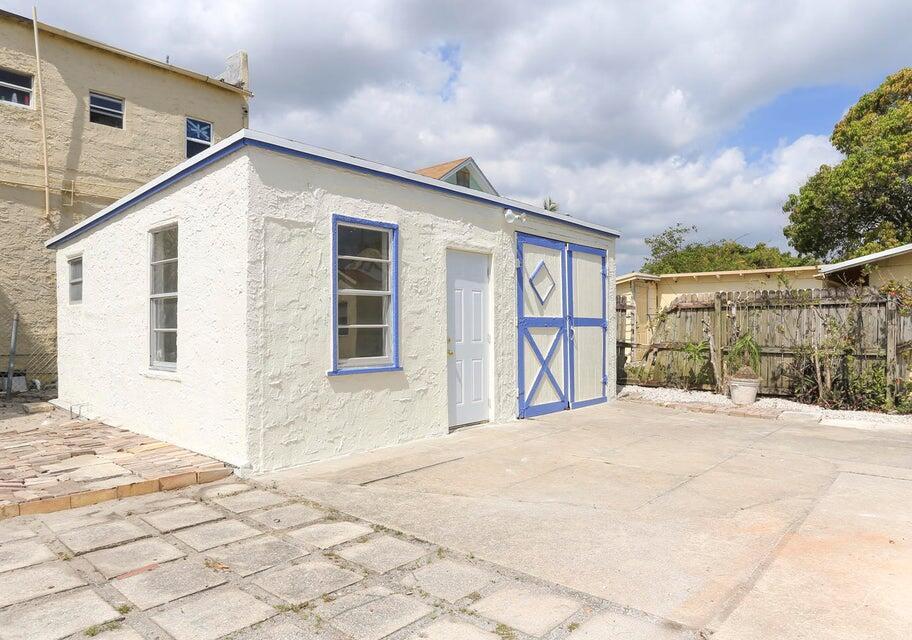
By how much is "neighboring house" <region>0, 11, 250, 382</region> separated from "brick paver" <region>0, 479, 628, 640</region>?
1002 centimetres

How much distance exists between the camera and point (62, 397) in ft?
31.1

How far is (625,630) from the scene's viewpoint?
268 cm

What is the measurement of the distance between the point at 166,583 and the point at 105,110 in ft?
45.2

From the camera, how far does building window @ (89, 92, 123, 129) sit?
1337 centimetres

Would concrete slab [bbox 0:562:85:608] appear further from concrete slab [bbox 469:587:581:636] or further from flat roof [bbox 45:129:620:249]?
flat roof [bbox 45:129:620:249]

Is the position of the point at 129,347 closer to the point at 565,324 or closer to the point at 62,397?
the point at 62,397

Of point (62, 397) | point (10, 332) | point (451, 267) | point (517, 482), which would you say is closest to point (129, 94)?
point (10, 332)

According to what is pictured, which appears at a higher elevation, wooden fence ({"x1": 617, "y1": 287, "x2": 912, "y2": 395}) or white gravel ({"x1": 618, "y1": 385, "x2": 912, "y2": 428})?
wooden fence ({"x1": 617, "y1": 287, "x2": 912, "y2": 395})

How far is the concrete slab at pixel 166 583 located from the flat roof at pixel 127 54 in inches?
542

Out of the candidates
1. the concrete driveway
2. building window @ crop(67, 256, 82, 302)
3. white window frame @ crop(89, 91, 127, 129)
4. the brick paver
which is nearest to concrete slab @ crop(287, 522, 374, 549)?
the brick paver

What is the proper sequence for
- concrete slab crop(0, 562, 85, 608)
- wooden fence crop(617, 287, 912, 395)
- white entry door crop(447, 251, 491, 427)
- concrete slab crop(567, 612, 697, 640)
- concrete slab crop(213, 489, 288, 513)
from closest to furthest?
concrete slab crop(567, 612, 697, 640) → concrete slab crop(0, 562, 85, 608) → concrete slab crop(213, 489, 288, 513) → white entry door crop(447, 251, 491, 427) → wooden fence crop(617, 287, 912, 395)

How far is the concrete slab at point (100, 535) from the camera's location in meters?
3.68

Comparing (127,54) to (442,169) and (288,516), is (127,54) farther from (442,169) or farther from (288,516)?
(288,516)

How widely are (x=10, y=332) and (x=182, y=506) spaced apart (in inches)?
405
